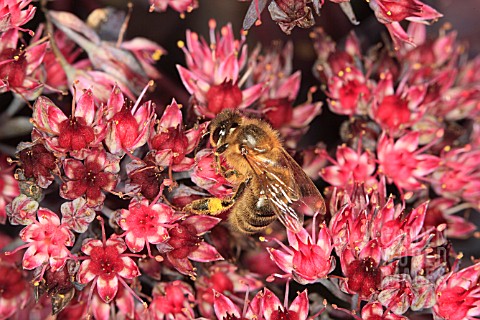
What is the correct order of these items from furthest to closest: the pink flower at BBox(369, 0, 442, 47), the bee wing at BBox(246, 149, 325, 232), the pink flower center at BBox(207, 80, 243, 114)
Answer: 1. the pink flower center at BBox(207, 80, 243, 114)
2. the pink flower at BBox(369, 0, 442, 47)
3. the bee wing at BBox(246, 149, 325, 232)

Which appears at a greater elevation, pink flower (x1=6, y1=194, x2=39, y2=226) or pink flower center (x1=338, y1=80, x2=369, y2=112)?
pink flower center (x1=338, y1=80, x2=369, y2=112)

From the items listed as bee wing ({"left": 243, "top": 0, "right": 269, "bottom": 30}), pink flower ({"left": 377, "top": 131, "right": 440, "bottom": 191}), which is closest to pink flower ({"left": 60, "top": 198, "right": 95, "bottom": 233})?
bee wing ({"left": 243, "top": 0, "right": 269, "bottom": 30})

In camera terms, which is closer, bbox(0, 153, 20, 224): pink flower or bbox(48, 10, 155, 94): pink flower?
bbox(0, 153, 20, 224): pink flower

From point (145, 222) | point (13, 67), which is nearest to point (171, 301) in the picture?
point (145, 222)

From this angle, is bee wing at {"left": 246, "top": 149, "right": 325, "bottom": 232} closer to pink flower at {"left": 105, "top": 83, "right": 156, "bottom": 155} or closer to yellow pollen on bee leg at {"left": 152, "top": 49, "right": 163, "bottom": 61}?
pink flower at {"left": 105, "top": 83, "right": 156, "bottom": 155}

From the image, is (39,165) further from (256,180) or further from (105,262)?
(256,180)

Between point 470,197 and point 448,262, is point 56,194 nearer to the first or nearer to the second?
point 448,262

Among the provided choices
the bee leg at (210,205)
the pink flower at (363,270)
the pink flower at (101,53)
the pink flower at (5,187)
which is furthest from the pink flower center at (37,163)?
the pink flower at (363,270)

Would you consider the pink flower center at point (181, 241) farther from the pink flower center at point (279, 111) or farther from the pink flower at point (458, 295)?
the pink flower at point (458, 295)
